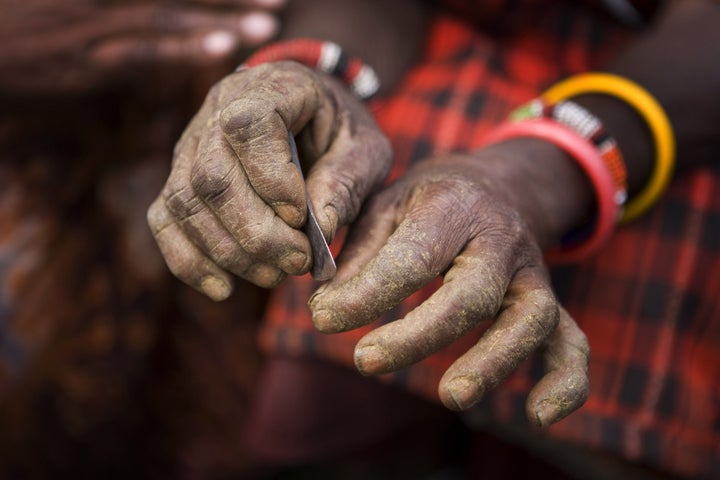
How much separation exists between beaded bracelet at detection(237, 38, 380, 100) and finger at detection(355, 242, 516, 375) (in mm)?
357

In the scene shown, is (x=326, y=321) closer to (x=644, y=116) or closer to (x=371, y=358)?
(x=371, y=358)

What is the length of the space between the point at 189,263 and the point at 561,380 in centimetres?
32

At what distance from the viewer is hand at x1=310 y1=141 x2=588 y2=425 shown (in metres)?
0.52

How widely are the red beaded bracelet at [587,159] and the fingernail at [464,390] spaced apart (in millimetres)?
295

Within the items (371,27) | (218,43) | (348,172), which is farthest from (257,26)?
(348,172)

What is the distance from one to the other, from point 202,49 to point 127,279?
1.41 feet

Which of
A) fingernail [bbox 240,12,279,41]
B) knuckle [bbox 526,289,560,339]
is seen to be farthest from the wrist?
fingernail [bbox 240,12,279,41]

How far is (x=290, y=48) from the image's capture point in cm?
79

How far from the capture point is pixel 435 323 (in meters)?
0.52

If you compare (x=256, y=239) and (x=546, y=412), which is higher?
(x=256, y=239)

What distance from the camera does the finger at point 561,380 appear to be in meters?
0.52

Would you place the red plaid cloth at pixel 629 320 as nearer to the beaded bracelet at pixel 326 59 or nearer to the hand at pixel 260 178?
the beaded bracelet at pixel 326 59

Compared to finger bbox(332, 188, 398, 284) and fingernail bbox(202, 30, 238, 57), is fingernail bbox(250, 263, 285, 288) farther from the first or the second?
fingernail bbox(202, 30, 238, 57)

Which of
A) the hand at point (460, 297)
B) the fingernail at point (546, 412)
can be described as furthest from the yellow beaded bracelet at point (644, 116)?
the fingernail at point (546, 412)
